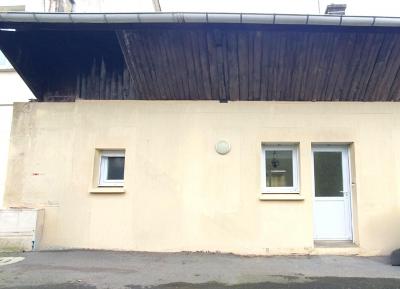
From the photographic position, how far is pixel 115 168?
741 cm

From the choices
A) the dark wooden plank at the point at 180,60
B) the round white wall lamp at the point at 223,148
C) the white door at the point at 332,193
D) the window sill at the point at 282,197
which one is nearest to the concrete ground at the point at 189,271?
the white door at the point at 332,193

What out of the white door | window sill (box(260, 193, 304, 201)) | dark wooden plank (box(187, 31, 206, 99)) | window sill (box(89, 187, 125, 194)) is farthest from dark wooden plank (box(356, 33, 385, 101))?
window sill (box(89, 187, 125, 194))

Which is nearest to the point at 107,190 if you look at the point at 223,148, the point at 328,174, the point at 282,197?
the point at 223,148

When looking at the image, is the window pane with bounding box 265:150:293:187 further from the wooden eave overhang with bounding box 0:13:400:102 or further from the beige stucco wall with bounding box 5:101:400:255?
the wooden eave overhang with bounding box 0:13:400:102

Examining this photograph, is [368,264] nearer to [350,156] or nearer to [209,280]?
[350,156]

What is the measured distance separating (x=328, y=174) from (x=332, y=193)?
397mm

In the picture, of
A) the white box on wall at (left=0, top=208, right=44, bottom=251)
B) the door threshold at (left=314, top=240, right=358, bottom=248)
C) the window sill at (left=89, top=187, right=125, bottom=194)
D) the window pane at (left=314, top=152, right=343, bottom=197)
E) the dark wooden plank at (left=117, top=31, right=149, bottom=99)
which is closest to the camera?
the dark wooden plank at (left=117, top=31, right=149, bottom=99)

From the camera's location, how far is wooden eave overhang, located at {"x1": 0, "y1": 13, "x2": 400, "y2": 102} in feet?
20.2

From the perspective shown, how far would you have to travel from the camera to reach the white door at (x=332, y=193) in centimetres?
722

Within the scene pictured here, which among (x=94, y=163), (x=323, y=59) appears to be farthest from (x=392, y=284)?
(x=94, y=163)

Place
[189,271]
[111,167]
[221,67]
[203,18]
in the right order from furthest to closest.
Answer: [111,167]
[221,67]
[203,18]
[189,271]

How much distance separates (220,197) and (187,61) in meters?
2.72

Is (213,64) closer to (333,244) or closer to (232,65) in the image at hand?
(232,65)

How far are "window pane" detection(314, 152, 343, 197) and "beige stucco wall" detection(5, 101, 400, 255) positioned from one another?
0.35 m
